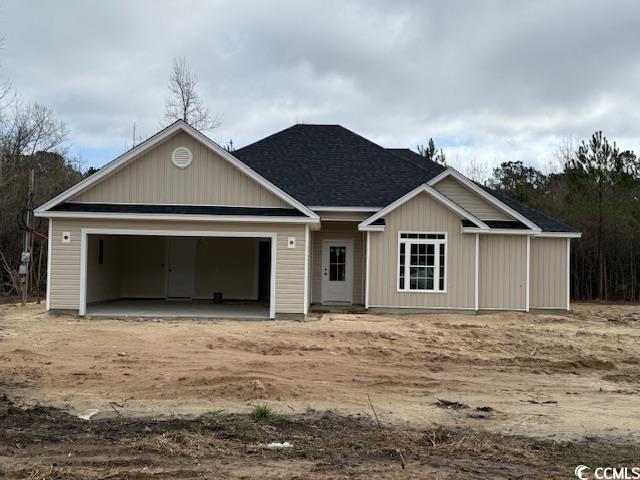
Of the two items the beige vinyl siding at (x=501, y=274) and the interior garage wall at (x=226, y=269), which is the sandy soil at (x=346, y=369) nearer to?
the beige vinyl siding at (x=501, y=274)

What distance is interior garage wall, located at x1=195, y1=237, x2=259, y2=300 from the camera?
21.4m

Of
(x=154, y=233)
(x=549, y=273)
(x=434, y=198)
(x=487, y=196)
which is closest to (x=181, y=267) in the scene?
(x=154, y=233)

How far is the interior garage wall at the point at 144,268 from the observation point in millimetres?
21453

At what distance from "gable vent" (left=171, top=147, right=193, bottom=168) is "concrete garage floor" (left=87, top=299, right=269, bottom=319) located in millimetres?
3922

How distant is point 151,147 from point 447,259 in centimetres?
865

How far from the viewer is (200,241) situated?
840 inches

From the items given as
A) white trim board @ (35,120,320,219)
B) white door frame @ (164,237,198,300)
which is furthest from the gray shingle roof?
white door frame @ (164,237,198,300)

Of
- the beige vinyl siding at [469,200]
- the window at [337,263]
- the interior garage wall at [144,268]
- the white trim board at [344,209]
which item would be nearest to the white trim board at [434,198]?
the white trim board at [344,209]

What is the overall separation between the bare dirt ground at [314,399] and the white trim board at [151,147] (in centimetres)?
334

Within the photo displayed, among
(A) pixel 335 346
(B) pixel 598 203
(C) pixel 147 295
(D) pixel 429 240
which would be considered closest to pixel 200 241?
(C) pixel 147 295

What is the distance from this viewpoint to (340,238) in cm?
2048

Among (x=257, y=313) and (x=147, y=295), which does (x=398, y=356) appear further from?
(x=147, y=295)

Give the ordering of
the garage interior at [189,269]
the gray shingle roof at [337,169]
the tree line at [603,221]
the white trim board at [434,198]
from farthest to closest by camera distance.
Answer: the tree line at [603,221], the garage interior at [189,269], the gray shingle roof at [337,169], the white trim board at [434,198]

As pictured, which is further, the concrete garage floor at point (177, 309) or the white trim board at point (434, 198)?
the white trim board at point (434, 198)
